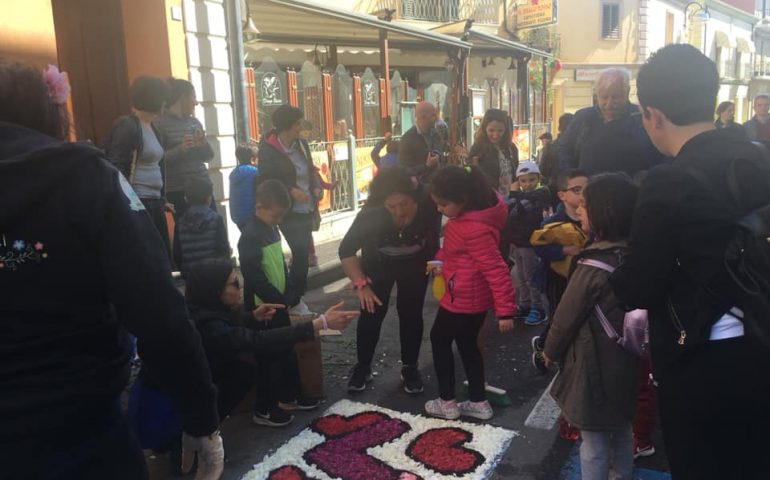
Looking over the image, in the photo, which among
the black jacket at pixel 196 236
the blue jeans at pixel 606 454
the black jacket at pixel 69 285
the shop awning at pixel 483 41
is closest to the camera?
the black jacket at pixel 69 285

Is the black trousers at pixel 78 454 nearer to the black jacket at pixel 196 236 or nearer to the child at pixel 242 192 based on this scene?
the black jacket at pixel 196 236

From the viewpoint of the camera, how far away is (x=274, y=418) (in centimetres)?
376

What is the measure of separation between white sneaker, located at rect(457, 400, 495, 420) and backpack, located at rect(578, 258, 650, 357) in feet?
4.16

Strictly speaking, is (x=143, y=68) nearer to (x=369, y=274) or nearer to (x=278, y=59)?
(x=369, y=274)

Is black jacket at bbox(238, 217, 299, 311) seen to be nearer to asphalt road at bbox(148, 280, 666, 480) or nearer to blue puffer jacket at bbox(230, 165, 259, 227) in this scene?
asphalt road at bbox(148, 280, 666, 480)

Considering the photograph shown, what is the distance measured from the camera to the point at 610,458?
294 centimetres

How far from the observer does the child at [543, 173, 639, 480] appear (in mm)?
2750

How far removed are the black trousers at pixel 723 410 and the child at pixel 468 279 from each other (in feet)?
4.99

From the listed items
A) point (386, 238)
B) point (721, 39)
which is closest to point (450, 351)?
point (386, 238)

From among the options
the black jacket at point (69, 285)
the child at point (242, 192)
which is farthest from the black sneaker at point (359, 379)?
the black jacket at point (69, 285)

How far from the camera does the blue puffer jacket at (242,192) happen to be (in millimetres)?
5703

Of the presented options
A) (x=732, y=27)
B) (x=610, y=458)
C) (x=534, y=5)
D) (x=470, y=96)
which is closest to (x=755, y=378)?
(x=610, y=458)

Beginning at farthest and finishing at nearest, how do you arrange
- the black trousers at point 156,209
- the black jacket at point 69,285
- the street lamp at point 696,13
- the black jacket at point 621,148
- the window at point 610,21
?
the street lamp at point 696,13
the window at point 610,21
the black trousers at point 156,209
the black jacket at point 621,148
the black jacket at point 69,285

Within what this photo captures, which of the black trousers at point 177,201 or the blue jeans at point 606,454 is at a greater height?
the black trousers at point 177,201
